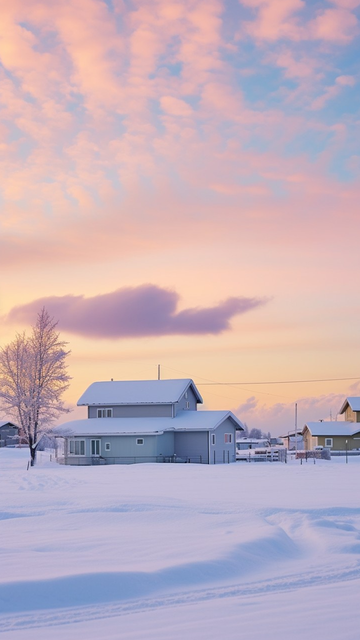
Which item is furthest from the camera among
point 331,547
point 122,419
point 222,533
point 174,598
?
point 122,419

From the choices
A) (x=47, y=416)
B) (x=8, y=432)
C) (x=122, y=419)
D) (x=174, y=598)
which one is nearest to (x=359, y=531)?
(x=174, y=598)

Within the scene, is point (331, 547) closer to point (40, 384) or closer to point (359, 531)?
point (359, 531)

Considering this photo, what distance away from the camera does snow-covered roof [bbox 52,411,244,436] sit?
2189 inches

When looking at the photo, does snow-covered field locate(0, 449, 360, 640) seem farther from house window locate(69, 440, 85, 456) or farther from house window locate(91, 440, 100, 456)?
house window locate(69, 440, 85, 456)

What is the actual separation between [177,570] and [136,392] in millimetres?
50824

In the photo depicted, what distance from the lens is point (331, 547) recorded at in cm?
1311

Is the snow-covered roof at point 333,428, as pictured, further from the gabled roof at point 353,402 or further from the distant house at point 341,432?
the gabled roof at point 353,402

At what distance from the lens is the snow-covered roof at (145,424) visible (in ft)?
182

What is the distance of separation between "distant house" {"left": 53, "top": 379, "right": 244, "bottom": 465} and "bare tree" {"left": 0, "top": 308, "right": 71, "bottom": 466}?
442cm

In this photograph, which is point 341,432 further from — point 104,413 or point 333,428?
point 104,413

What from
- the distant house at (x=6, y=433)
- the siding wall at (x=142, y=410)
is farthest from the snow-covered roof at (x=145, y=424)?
the distant house at (x=6, y=433)

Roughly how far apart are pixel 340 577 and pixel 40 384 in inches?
1786

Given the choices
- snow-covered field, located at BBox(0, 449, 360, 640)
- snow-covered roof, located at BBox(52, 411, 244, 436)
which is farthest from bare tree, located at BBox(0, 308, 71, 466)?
snow-covered field, located at BBox(0, 449, 360, 640)

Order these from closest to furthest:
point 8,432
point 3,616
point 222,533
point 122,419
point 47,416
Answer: point 3,616 < point 222,533 < point 47,416 < point 122,419 < point 8,432
